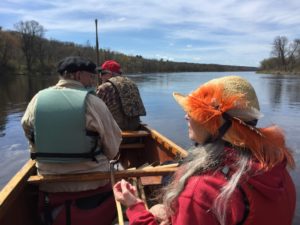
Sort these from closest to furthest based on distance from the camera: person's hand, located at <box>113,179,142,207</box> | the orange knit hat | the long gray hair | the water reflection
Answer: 1. the long gray hair
2. the orange knit hat
3. person's hand, located at <box>113,179,142,207</box>
4. the water reflection

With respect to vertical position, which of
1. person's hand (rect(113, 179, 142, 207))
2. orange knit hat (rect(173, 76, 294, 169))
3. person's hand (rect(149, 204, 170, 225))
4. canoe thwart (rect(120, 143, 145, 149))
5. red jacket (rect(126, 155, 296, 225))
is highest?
orange knit hat (rect(173, 76, 294, 169))

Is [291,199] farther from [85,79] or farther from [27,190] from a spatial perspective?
[27,190]

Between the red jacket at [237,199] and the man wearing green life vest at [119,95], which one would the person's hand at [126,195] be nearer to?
the red jacket at [237,199]

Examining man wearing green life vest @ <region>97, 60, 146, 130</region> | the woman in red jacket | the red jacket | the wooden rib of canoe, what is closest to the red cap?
man wearing green life vest @ <region>97, 60, 146, 130</region>

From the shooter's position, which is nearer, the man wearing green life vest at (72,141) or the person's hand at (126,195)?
the person's hand at (126,195)

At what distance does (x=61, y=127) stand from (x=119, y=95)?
2738 mm

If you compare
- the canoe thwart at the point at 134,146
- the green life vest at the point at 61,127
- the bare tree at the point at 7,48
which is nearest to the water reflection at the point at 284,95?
the canoe thwart at the point at 134,146

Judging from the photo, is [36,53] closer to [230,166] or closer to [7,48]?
[7,48]

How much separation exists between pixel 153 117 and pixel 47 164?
44.0 ft

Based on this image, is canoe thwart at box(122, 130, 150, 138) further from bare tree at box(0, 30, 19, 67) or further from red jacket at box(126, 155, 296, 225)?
bare tree at box(0, 30, 19, 67)

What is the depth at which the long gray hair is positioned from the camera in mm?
1517

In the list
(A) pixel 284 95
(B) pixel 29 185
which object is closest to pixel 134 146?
(B) pixel 29 185

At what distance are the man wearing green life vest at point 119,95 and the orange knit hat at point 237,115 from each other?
389 centimetres

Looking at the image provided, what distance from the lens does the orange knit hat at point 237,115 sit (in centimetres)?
164
